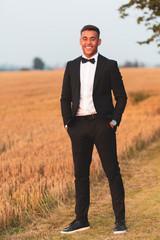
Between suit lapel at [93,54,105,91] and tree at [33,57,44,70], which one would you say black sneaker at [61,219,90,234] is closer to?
suit lapel at [93,54,105,91]

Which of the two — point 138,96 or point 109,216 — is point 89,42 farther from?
point 138,96

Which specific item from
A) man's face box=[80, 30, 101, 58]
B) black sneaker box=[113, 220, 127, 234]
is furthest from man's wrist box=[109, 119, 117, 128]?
black sneaker box=[113, 220, 127, 234]

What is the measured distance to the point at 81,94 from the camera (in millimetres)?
4121

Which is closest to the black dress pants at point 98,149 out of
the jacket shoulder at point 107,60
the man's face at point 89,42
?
the jacket shoulder at point 107,60

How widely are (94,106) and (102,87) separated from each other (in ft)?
0.82

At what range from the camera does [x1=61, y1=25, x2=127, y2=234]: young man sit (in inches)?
160

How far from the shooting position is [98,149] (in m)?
4.20

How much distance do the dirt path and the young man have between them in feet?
1.32

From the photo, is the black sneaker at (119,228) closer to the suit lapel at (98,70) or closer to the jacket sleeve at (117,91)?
the jacket sleeve at (117,91)

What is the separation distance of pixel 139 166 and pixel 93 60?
4817mm

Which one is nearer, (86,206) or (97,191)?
(86,206)

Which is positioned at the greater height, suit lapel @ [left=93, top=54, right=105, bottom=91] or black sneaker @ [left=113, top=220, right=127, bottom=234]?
suit lapel @ [left=93, top=54, right=105, bottom=91]

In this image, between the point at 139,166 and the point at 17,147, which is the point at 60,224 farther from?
the point at 17,147

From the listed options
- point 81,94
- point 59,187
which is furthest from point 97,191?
point 81,94
